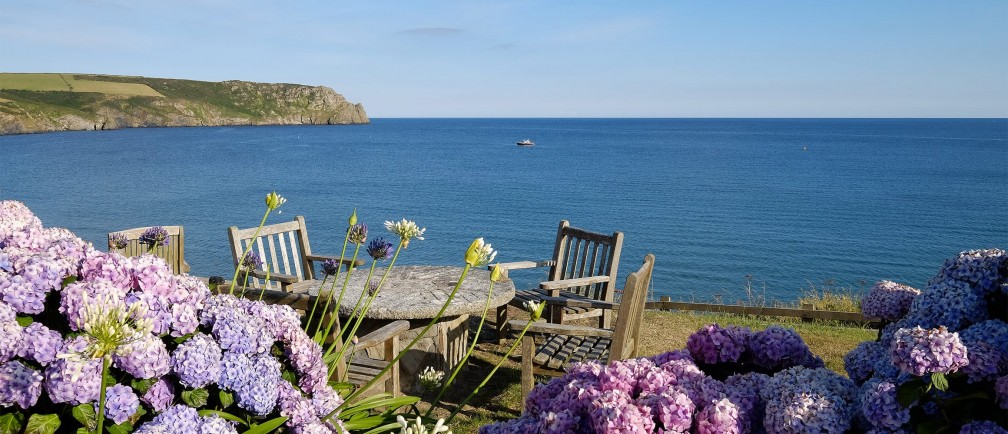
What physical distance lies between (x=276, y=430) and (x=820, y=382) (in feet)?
4.68

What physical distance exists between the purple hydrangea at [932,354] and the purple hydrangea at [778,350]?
62 cm

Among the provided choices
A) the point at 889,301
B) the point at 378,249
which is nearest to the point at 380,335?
the point at 378,249

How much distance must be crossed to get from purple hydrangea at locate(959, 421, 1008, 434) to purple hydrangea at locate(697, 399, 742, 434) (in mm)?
444

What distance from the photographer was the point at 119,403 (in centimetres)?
171

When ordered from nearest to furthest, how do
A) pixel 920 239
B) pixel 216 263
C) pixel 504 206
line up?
pixel 216 263 < pixel 920 239 < pixel 504 206

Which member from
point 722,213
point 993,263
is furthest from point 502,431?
point 722,213

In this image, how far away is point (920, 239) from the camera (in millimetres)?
27203

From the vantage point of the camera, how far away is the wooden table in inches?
211

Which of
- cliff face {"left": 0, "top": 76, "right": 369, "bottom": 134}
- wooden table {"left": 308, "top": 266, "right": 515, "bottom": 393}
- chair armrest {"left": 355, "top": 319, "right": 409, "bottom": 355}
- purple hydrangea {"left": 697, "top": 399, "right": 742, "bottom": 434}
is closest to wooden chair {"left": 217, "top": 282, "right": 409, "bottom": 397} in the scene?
chair armrest {"left": 355, "top": 319, "right": 409, "bottom": 355}

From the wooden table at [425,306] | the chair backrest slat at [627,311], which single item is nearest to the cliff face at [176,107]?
the wooden table at [425,306]

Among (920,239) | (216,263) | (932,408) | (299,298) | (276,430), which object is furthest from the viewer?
(920,239)

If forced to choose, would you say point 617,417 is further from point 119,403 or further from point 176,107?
point 176,107

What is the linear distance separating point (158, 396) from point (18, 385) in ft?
0.95

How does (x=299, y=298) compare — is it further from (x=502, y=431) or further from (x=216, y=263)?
(x=216, y=263)
